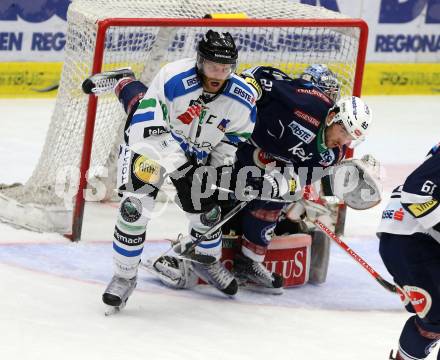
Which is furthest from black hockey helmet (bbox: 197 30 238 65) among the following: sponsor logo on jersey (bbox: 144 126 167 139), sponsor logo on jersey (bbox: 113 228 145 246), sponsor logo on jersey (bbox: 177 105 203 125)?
sponsor logo on jersey (bbox: 113 228 145 246)

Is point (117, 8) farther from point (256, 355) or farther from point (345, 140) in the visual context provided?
point (256, 355)

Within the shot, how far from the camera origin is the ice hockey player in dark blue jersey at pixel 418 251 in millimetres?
4137

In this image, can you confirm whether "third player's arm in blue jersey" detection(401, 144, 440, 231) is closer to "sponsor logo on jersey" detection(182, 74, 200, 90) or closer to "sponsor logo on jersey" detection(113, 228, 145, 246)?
"sponsor logo on jersey" detection(182, 74, 200, 90)

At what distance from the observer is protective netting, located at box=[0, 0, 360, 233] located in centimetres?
595

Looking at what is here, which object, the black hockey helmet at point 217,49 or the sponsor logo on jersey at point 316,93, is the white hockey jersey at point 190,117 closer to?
the black hockey helmet at point 217,49

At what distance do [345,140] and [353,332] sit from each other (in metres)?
0.81

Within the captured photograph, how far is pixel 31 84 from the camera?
838 cm

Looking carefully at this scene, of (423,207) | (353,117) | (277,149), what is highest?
(423,207)

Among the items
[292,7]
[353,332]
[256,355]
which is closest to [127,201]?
[256,355]

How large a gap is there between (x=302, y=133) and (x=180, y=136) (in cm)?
61

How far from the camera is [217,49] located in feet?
15.4

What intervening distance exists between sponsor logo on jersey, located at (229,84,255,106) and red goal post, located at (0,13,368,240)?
3.34ft

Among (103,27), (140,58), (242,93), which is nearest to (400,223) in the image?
(242,93)

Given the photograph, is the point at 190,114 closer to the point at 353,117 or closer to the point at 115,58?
the point at 353,117
